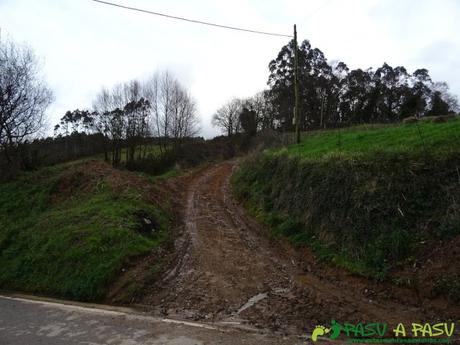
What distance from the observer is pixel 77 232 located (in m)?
9.88

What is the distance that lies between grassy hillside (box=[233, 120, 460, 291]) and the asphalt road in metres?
2.75

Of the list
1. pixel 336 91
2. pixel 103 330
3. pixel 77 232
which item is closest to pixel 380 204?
pixel 103 330

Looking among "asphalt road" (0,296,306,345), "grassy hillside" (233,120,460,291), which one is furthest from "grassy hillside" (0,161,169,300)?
"grassy hillside" (233,120,460,291)

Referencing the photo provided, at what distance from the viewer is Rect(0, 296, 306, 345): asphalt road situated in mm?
5086

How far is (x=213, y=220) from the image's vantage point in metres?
11.5

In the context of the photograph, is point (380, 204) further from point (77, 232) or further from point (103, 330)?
point (77, 232)

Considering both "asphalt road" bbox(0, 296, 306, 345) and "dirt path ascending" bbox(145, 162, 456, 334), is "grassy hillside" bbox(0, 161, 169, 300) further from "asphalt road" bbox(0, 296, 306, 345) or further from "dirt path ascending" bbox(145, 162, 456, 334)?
"dirt path ascending" bbox(145, 162, 456, 334)

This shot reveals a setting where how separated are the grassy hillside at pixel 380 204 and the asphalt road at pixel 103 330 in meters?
2.75

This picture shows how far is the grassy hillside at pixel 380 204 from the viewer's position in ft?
20.3

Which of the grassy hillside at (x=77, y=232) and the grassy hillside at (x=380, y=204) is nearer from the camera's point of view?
the grassy hillside at (x=380, y=204)

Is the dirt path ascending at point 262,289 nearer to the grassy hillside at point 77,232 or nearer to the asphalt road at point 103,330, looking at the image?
the asphalt road at point 103,330

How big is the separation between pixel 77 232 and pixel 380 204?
326 inches

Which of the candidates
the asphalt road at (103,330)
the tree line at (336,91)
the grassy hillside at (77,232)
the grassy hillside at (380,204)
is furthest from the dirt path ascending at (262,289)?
the tree line at (336,91)

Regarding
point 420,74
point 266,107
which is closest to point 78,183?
point 266,107
